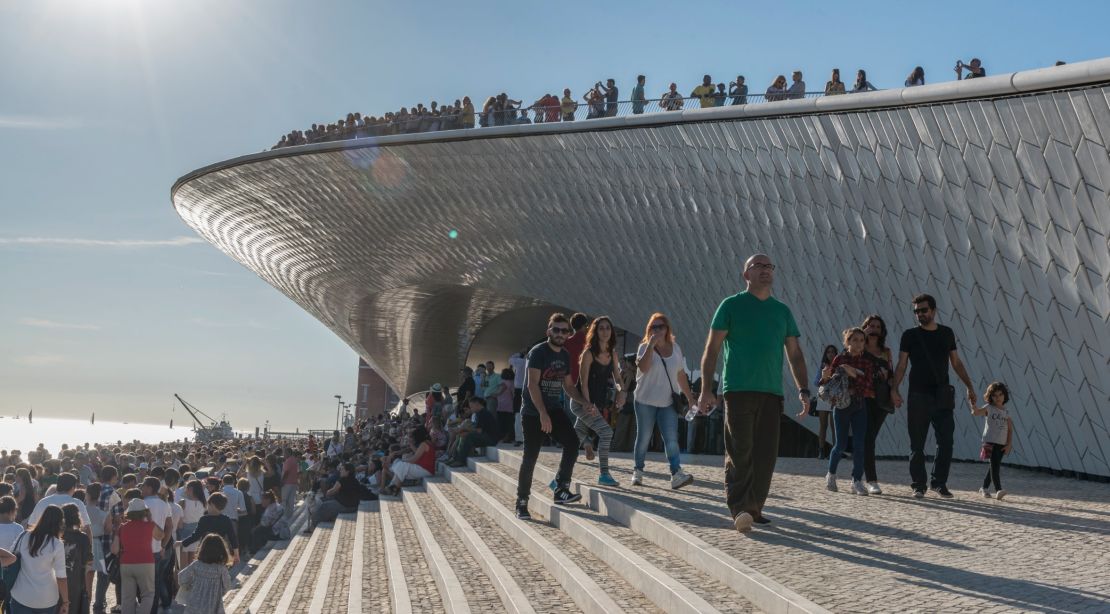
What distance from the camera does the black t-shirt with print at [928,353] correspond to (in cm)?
780

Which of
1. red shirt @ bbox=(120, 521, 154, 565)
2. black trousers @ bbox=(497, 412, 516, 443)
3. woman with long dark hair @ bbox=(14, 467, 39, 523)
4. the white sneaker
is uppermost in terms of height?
black trousers @ bbox=(497, 412, 516, 443)

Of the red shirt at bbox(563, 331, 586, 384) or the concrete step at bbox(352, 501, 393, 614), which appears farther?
the red shirt at bbox(563, 331, 586, 384)

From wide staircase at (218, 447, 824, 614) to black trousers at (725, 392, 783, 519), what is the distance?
1.39ft

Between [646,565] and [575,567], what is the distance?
1.96 feet

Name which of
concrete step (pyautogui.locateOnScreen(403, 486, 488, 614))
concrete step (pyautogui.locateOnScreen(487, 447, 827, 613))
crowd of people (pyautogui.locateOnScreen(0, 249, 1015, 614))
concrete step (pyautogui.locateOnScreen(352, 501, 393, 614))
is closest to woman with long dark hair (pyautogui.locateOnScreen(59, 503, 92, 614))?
crowd of people (pyautogui.locateOnScreen(0, 249, 1015, 614))

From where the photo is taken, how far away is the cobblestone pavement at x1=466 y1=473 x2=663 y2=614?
4617 millimetres

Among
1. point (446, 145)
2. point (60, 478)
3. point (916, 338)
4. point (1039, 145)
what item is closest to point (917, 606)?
point (916, 338)

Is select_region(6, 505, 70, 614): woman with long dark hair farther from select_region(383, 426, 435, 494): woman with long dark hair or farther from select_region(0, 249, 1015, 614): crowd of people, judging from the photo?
select_region(383, 426, 435, 494): woman with long dark hair

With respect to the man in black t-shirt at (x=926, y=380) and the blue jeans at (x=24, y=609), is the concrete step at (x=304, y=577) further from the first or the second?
the man in black t-shirt at (x=926, y=380)

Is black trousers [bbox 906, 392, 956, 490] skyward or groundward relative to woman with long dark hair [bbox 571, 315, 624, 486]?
groundward

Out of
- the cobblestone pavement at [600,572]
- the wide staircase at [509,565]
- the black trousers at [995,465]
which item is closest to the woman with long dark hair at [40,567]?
the wide staircase at [509,565]

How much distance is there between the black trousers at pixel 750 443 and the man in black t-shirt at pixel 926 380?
2522mm

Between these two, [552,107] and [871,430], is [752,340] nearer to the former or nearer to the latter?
[871,430]

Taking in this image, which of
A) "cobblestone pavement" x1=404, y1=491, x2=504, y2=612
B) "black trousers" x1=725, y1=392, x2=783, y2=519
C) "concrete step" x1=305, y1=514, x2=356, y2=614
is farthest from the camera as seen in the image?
"concrete step" x1=305, y1=514, x2=356, y2=614
